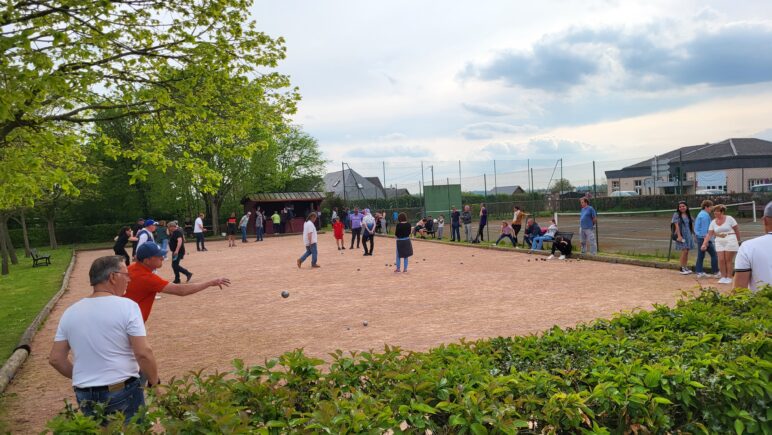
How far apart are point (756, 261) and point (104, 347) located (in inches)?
208

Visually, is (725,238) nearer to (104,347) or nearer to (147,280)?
(147,280)

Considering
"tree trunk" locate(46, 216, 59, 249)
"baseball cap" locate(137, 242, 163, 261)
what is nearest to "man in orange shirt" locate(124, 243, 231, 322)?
"baseball cap" locate(137, 242, 163, 261)

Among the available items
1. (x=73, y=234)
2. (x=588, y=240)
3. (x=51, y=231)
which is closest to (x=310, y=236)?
(x=588, y=240)

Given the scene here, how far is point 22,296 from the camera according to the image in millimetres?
14398

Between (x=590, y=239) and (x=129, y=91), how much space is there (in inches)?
510

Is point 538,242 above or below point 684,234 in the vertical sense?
below

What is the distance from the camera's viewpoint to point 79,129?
1152cm

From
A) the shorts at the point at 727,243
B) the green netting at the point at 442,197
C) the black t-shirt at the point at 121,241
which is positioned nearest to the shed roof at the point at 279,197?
the green netting at the point at 442,197

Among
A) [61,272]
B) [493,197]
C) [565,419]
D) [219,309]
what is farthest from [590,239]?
[493,197]

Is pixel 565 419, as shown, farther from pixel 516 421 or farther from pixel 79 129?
pixel 79 129

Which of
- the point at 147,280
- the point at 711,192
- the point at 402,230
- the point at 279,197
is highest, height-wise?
the point at 279,197

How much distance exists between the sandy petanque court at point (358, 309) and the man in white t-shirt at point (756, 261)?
2.81 feet

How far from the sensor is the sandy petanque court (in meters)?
7.45

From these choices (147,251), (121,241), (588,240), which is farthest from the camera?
(588,240)
